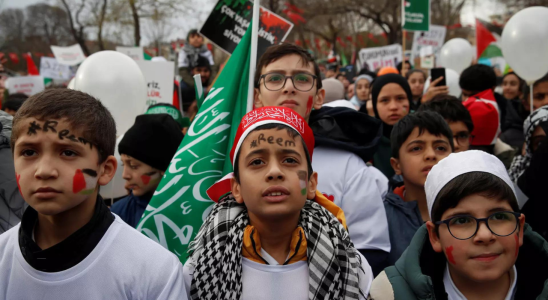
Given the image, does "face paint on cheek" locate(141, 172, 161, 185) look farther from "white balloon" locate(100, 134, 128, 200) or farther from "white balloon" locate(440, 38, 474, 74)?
"white balloon" locate(440, 38, 474, 74)

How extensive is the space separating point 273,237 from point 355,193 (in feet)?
2.63

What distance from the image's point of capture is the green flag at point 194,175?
2.93 metres

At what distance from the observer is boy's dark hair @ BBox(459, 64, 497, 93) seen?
5.46 m

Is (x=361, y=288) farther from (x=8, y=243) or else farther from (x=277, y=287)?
(x=8, y=243)

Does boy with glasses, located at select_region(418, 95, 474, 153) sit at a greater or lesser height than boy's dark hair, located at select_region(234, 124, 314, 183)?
lesser

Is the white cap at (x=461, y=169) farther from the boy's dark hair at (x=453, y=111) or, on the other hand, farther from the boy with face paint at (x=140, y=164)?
the boy with face paint at (x=140, y=164)

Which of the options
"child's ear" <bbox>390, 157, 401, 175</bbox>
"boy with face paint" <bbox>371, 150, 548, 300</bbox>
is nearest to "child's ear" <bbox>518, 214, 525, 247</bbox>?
"boy with face paint" <bbox>371, 150, 548, 300</bbox>

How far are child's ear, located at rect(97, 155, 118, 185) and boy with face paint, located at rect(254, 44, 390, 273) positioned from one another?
1.10 meters

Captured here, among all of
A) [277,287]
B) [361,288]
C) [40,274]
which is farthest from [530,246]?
[40,274]


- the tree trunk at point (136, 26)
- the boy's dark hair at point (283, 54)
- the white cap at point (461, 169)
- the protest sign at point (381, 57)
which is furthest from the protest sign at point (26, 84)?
the tree trunk at point (136, 26)

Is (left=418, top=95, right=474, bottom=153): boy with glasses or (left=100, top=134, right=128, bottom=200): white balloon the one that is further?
(left=100, top=134, right=128, bottom=200): white balloon

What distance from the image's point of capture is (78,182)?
1.91 m

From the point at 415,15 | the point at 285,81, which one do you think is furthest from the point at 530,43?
the point at 285,81

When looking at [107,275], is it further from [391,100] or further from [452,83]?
[452,83]
